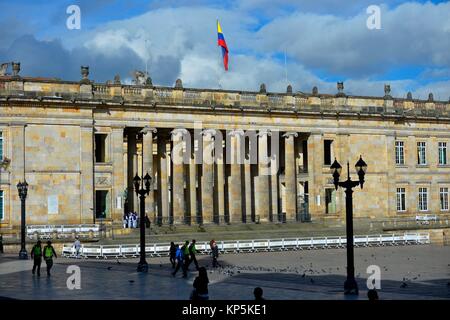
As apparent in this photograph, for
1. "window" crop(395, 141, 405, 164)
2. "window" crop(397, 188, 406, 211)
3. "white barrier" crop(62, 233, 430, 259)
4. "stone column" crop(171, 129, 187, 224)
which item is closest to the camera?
"white barrier" crop(62, 233, 430, 259)

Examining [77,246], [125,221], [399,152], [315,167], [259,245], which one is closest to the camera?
[77,246]

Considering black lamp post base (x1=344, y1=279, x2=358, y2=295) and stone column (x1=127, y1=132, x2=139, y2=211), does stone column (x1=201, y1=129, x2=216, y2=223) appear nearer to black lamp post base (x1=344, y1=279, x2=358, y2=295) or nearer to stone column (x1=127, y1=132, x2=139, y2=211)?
stone column (x1=127, y1=132, x2=139, y2=211)

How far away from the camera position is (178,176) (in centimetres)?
5303

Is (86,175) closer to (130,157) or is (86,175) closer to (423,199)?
(130,157)

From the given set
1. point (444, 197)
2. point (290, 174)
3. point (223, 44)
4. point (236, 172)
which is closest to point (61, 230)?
point (236, 172)

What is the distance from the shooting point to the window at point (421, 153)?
2454 inches

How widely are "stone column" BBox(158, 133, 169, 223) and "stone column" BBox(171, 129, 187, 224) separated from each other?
3.26 feet

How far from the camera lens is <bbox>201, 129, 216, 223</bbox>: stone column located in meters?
53.0

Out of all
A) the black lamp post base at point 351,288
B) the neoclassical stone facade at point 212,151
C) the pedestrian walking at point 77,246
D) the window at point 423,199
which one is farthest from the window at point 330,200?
the black lamp post base at point 351,288

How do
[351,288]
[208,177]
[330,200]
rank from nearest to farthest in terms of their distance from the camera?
[351,288] < [208,177] < [330,200]

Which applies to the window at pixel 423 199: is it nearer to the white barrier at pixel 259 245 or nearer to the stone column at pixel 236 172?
the white barrier at pixel 259 245

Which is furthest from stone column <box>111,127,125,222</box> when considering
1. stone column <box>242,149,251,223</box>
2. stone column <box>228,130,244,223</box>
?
stone column <box>242,149,251,223</box>

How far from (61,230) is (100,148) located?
7788 mm

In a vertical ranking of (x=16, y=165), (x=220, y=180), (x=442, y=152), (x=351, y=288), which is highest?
(x=442, y=152)
